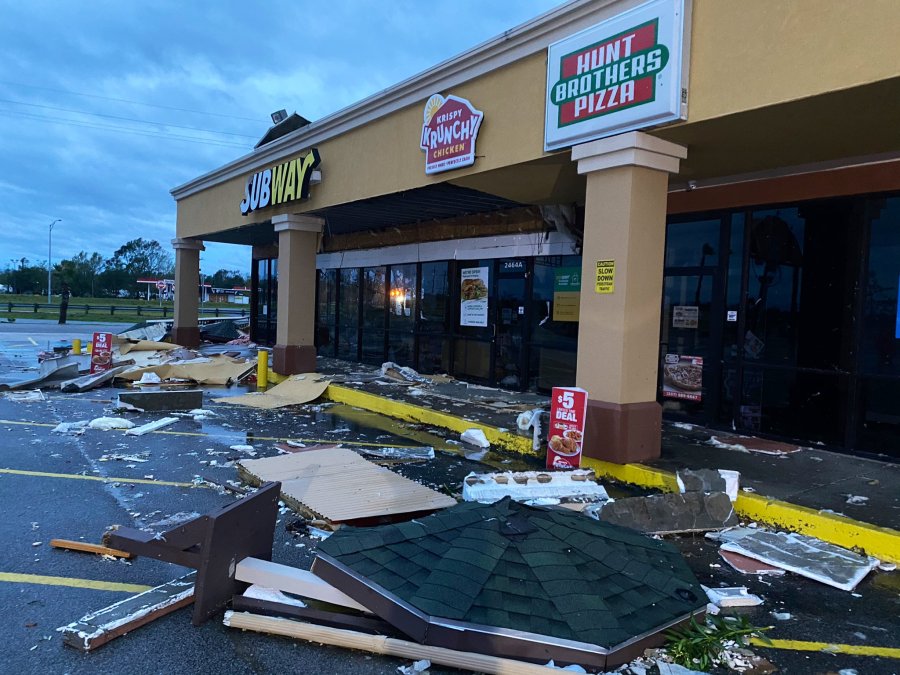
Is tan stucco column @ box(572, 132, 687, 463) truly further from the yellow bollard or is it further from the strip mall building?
the yellow bollard

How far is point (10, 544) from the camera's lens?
190 inches

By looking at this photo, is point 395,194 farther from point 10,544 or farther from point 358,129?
point 10,544

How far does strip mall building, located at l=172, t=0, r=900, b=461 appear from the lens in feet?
20.1

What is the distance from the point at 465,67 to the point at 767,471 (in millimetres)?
6900

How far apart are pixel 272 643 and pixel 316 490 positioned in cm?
249

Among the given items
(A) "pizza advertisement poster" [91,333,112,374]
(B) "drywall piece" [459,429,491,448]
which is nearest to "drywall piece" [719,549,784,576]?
(B) "drywall piece" [459,429,491,448]

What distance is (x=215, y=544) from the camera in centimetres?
374

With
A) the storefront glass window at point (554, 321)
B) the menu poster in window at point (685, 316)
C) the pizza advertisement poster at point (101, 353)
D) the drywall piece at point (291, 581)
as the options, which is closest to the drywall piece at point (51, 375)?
the pizza advertisement poster at point (101, 353)

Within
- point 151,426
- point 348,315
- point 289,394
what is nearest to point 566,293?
point 289,394

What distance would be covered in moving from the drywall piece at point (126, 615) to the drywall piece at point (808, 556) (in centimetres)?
426

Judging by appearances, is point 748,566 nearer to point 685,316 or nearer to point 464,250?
point 685,316

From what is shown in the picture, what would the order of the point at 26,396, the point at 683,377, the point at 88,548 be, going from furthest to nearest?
the point at 26,396 → the point at 683,377 → the point at 88,548

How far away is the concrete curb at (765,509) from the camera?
5.05 metres

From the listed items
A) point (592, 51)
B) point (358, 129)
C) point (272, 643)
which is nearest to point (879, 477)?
point (592, 51)
